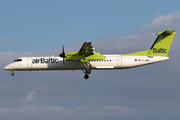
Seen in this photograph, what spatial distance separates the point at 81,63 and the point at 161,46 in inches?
400

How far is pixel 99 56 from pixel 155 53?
7335 millimetres

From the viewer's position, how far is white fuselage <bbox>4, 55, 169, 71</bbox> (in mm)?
33219

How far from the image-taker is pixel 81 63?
33.1 meters

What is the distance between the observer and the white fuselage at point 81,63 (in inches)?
1308

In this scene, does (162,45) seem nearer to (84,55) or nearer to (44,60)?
(84,55)

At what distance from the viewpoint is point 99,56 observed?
32125 millimetres

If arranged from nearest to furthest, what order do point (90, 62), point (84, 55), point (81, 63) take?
point (84, 55)
point (81, 63)
point (90, 62)

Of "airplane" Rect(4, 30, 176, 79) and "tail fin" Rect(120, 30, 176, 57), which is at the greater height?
"tail fin" Rect(120, 30, 176, 57)

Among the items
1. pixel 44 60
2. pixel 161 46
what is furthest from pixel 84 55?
pixel 161 46

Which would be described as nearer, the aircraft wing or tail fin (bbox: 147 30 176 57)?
the aircraft wing

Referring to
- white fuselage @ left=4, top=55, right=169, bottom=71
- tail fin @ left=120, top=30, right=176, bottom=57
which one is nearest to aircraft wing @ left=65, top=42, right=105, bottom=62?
white fuselage @ left=4, top=55, right=169, bottom=71

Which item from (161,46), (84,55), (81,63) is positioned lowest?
(81,63)

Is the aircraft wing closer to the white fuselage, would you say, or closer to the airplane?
the airplane

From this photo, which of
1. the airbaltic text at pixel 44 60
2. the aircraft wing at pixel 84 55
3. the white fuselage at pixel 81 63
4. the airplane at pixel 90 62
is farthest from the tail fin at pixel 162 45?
the airbaltic text at pixel 44 60
